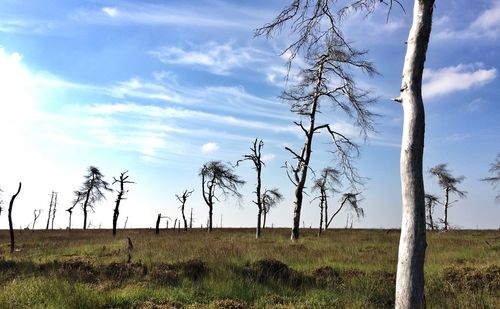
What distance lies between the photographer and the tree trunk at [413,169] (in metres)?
4.50

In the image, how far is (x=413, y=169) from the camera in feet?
15.4

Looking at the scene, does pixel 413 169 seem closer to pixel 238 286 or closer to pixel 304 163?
pixel 238 286

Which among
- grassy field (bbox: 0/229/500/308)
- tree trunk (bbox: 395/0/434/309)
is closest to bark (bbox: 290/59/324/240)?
grassy field (bbox: 0/229/500/308)

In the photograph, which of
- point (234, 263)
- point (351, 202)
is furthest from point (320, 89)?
point (351, 202)

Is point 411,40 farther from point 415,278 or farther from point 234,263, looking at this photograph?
point 234,263

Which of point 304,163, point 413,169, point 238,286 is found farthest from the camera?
point 304,163

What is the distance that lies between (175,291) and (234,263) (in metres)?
3.34

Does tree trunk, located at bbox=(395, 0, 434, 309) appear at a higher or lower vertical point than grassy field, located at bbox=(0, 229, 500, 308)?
higher

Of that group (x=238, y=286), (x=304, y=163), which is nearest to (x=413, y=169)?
(x=238, y=286)

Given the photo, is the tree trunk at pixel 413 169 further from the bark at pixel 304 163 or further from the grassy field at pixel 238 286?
the bark at pixel 304 163

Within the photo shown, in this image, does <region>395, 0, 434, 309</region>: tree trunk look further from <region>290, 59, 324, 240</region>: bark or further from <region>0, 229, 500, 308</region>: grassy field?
<region>290, 59, 324, 240</region>: bark

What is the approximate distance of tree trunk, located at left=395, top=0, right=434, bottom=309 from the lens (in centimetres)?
450

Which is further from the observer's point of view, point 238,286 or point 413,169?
point 238,286

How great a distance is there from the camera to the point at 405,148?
15.7 feet
